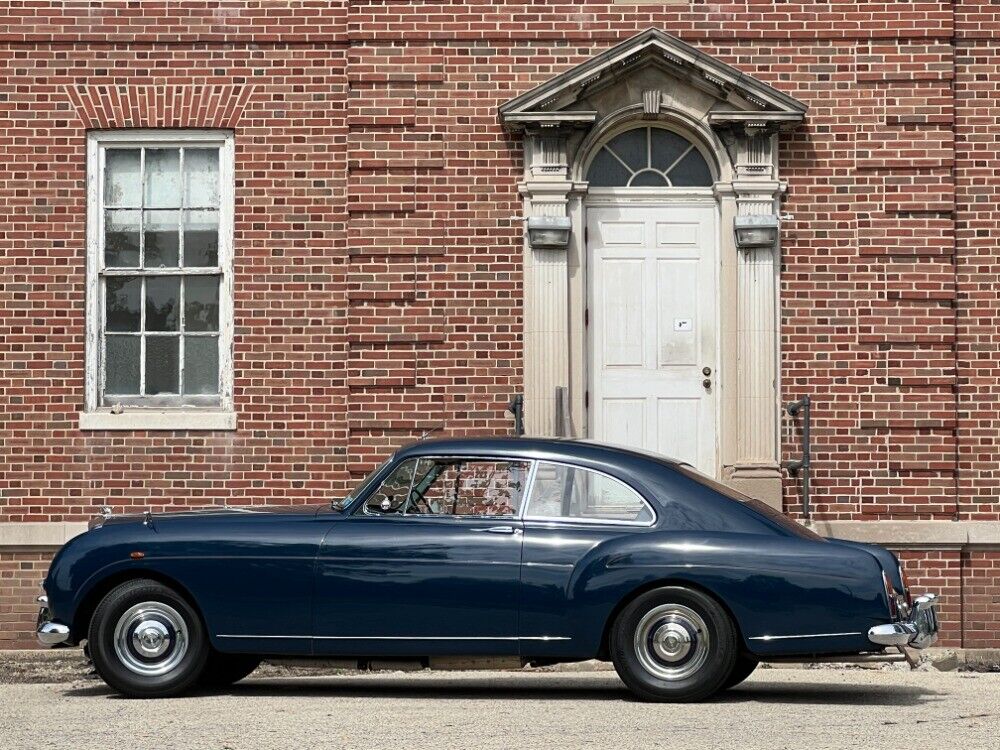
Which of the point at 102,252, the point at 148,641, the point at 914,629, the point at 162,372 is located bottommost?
the point at 148,641

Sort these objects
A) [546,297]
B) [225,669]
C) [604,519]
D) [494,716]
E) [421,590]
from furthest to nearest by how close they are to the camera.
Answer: [546,297]
[225,669]
[604,519]
[421,590]
[494,716]

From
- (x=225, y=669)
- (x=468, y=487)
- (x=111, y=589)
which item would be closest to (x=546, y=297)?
(x=468, y=487)

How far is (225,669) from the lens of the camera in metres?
9.96

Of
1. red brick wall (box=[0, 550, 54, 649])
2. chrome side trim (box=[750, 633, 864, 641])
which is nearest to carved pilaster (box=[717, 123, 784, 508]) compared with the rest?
chrome side trim (box=[750, 633, 864, 641])

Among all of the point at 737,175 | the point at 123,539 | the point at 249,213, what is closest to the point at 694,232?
the point at 737,175

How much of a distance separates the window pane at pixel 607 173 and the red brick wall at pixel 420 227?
24.6 inches

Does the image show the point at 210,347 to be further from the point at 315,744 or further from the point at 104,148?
the point at 315,744

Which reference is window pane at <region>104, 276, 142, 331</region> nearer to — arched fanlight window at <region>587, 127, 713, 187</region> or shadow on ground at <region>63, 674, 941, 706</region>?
arched fanlight window at <region>587, 127, 713, 187</region>

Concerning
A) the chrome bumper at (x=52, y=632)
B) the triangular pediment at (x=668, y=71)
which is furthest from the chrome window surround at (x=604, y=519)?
the triangular pediment at (x=668, y=71)

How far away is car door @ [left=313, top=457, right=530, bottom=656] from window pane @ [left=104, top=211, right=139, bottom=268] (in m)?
5.13

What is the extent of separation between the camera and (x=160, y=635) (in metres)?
9.27

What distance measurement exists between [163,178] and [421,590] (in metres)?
5.78

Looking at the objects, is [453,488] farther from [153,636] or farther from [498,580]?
[153,636]

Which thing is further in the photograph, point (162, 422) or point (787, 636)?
point (162, 422)
